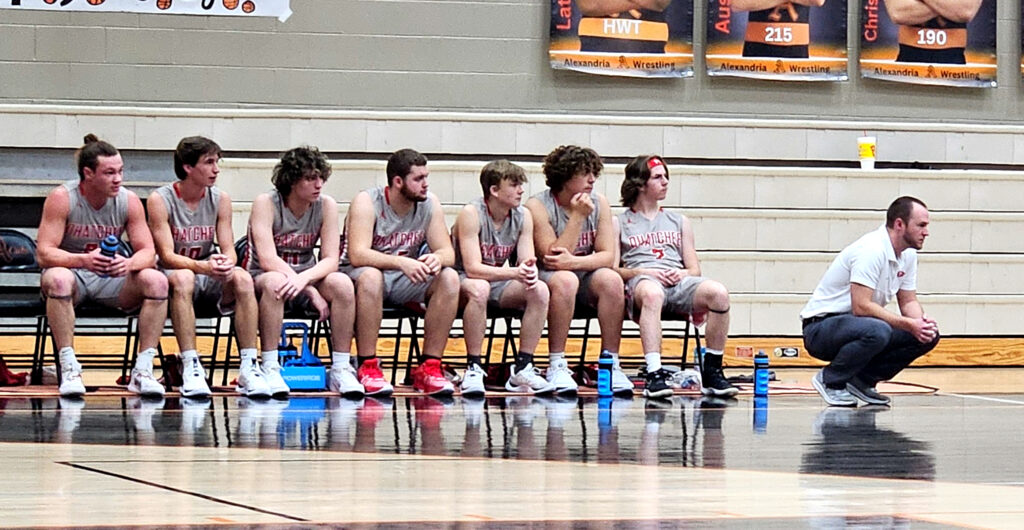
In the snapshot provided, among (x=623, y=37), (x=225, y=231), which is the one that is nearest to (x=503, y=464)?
(x=225, y=231)

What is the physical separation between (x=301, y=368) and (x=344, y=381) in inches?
13.9

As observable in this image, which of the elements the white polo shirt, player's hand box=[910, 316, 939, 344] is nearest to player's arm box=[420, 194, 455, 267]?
the white polo shirt

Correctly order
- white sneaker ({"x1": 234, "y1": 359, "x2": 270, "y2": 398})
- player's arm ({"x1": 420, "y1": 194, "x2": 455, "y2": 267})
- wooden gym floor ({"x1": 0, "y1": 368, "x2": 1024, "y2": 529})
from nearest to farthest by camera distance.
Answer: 1. wooden gym floor ({"x1": 0, "y1": 368, "x2": 1024, "y2": 529})
2. white sneaker ({"x1": 234, "y1": 359, "x2": 270, "y2": 398})
3. player's arm ({"x1": 420, "y1": 194, "x2": 455, "y2": 267})

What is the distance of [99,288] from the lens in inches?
255

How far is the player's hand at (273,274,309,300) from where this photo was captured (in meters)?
6.39

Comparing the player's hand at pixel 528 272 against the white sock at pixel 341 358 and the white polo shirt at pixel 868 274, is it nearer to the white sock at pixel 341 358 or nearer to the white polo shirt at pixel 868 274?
the white sock at pixel 341 358

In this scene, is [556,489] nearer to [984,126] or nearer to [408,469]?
[408,469]

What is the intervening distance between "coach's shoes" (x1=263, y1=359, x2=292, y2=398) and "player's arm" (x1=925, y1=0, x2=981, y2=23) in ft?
16.0

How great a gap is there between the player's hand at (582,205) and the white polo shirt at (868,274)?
1057 mm

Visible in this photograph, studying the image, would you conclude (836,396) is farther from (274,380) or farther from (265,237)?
(265,237)

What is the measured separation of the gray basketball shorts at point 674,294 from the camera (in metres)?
6.97

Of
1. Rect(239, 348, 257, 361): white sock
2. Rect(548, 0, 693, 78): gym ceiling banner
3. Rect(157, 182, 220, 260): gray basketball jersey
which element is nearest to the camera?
Rect(239, 348, 257, 361): white sock

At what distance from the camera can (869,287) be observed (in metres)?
6.35

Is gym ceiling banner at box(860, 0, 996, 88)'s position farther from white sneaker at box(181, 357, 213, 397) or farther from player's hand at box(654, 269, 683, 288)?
white sneaker at box(181, 357, 213, 397)
